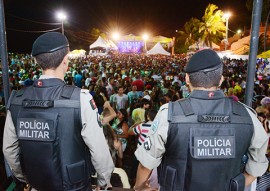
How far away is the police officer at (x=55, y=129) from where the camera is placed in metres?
1.98

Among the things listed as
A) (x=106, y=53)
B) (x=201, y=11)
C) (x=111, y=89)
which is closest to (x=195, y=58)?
(x=111, y=89)

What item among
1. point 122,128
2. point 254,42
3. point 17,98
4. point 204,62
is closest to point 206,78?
point 204,62

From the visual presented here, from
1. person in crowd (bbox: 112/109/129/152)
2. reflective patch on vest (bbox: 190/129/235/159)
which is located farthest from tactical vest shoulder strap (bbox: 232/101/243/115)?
person in crowd (bbox: 112/109/129/152)

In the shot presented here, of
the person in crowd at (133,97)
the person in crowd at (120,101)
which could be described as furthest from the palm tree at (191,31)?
the person in crowd at (120,101)

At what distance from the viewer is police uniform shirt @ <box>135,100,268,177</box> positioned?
1.95 metres

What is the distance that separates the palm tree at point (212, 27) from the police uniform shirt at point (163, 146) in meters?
57.1

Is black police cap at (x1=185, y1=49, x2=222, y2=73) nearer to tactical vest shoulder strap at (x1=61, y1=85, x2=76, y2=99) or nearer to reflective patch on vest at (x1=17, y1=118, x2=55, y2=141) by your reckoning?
tactical vest shoulder strap at (x1=61, y1=85, x2=76, y2=99)

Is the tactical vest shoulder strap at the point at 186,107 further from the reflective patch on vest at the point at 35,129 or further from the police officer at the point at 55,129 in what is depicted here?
the reflective patch on vest at the point at 35,129

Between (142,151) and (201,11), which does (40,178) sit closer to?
(142,151)

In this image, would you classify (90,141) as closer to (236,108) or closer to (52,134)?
(52,134)

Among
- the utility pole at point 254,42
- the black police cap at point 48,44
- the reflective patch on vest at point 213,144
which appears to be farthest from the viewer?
the utility pole at point 254,42

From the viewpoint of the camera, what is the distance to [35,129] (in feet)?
6.55

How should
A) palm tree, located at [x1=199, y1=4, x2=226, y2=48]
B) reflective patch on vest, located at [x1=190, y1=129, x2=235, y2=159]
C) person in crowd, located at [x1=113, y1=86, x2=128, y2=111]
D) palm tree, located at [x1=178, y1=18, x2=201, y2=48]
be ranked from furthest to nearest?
palm tree, located at [x1=178, y1=18, x2=201, y2=48] < palm tree, located at [x1=199, y1=4, x2=226, y2=48] < person in crowd, located at [x1=113, y1=86, x2=128, y2=111] < reflective patch on vest, located at [x1=190, y1=129, x2=235, y2=159]

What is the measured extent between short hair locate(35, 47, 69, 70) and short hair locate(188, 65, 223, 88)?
1.03m
